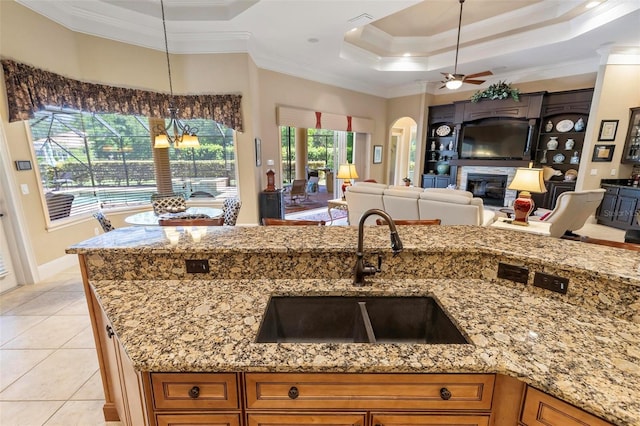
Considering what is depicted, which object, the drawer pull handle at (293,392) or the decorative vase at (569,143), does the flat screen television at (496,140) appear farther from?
the drawer pull handle at (293,392)

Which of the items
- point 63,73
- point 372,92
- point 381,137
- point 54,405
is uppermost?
point 372,92

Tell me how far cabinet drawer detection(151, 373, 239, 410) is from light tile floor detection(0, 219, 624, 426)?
3.89ft

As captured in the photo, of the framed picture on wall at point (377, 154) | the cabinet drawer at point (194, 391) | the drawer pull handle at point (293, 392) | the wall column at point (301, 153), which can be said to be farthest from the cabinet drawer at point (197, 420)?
the wall column at point (301, 153)

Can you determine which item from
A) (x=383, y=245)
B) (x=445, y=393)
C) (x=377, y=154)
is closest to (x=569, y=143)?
(x=377, y=154)

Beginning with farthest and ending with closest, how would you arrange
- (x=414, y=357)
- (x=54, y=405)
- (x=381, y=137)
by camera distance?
(x=381, y=137)
(x=54, y=405)
(x=414, y=357)

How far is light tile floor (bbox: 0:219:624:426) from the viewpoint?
1.74 m

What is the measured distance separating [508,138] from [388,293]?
7183 mm

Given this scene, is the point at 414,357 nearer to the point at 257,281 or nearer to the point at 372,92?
the point at 257,281

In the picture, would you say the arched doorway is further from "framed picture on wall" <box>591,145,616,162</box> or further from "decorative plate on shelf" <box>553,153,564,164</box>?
"framed picture on wall" <box>591,145,616,162</box>

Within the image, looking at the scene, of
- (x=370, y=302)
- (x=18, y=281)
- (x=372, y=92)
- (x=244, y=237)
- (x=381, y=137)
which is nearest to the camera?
(x=370, y=302)

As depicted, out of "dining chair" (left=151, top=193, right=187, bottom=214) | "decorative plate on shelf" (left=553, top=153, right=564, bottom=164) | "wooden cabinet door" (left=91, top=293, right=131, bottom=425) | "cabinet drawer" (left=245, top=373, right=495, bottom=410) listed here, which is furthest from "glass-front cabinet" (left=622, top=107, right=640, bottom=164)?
"wooden cabinet door" (left=91, top=293, right=131, bottom=425)

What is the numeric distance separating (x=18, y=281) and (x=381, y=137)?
776cm

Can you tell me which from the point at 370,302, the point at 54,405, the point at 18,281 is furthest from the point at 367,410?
the point at 18,281

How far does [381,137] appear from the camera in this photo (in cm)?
815
